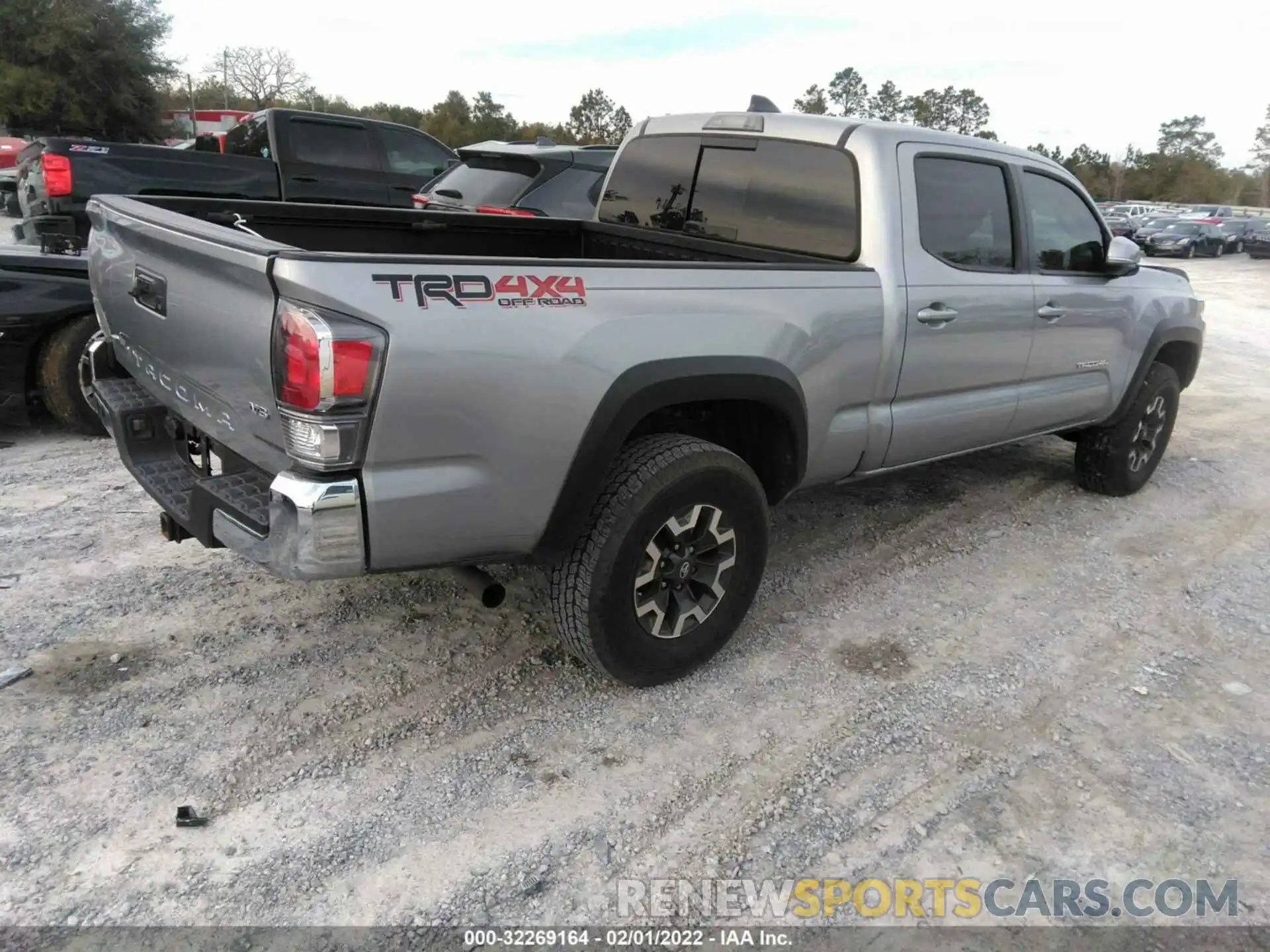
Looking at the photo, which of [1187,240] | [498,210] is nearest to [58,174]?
[498,210]

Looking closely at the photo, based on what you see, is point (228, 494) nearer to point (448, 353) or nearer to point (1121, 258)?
point (448, 353)

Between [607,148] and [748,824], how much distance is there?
6595 mm

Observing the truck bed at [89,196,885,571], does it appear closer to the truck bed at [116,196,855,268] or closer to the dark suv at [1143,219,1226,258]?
the truck bed at [116,196,855,268]

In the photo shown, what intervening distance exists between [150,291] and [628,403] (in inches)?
62.1

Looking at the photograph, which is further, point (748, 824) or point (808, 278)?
point (808, 278)

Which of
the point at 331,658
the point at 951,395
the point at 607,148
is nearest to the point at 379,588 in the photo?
the point at 331,658

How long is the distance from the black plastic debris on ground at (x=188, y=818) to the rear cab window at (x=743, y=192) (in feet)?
9.55

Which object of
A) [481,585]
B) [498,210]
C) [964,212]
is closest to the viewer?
[481,585]

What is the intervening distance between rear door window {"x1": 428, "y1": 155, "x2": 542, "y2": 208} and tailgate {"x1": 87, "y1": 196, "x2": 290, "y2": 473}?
166 inches

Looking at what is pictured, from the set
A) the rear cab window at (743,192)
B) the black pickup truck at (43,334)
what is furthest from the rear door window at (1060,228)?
the black pickup truck at (43,334)

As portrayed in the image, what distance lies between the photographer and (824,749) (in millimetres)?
2938

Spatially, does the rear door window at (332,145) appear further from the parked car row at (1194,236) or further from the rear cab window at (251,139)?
the parked car row at (1194,236)

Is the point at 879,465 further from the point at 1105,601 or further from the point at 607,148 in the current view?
the point at 607,148

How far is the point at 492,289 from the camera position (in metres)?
2.46
